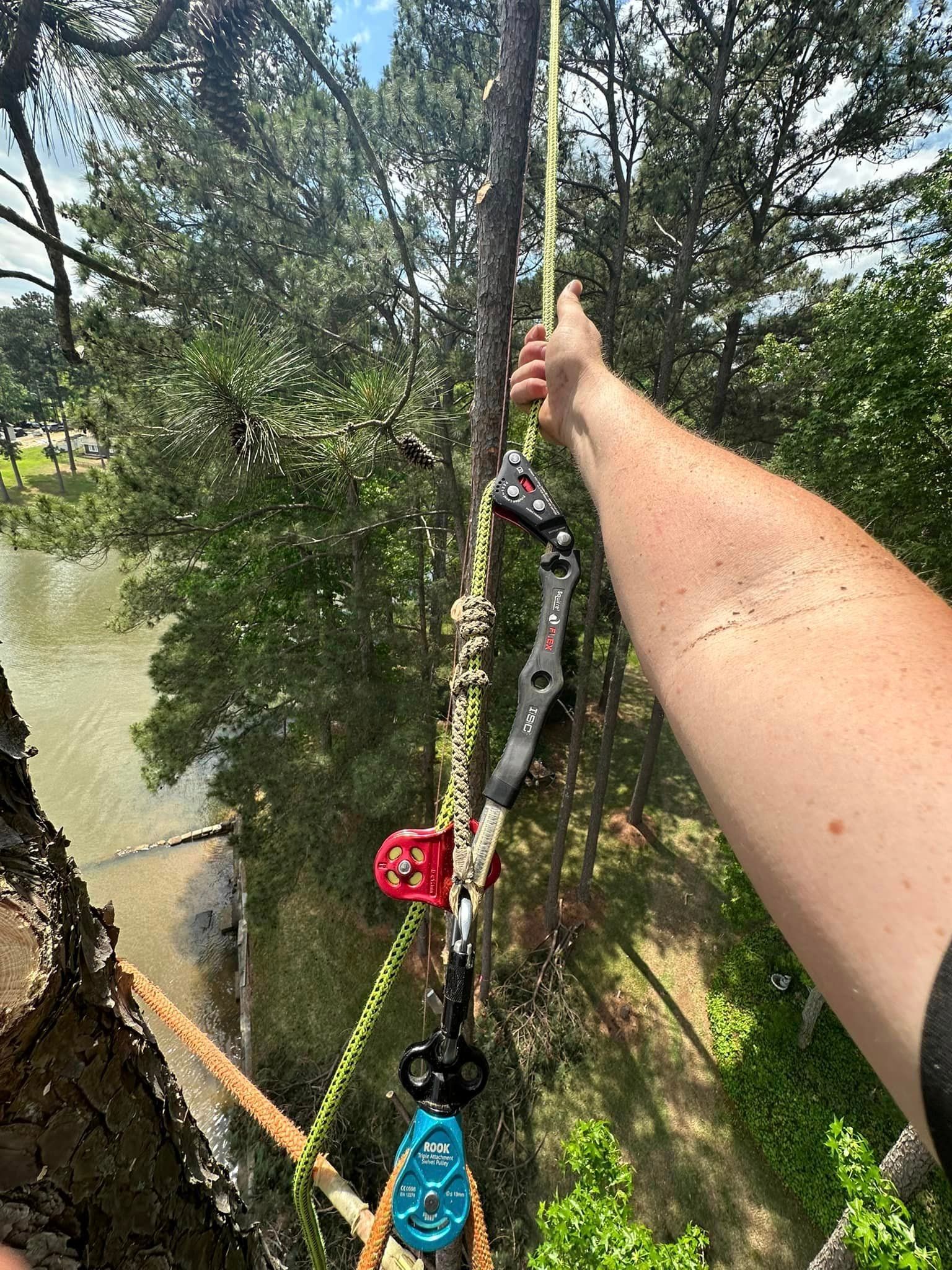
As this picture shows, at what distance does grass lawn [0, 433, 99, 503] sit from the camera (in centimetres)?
2567

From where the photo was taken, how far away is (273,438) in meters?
2.30

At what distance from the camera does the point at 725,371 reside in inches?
231

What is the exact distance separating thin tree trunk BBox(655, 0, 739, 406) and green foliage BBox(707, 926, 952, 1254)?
5.24 metres

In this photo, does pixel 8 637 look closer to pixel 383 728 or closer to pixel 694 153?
pixel 383 728

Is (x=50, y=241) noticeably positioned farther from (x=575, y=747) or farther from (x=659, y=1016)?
(x=659, y=1016)

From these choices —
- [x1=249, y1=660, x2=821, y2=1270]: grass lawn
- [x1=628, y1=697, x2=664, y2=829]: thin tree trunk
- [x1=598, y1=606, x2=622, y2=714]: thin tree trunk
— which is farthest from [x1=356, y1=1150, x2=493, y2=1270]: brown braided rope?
[x1=628, y1=697, x2=664, y2=829]: thin tree trunk

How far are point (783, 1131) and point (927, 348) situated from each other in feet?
20.9

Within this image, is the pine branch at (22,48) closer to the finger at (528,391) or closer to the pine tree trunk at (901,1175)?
Answer: the finger at (528,391)

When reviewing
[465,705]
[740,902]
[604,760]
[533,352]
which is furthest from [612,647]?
[465,705]

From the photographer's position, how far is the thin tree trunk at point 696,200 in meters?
3.73

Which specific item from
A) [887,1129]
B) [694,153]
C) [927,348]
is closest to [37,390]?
[694,153]

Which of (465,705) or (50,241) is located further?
(50,241)

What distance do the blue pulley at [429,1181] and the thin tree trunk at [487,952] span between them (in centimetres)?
350

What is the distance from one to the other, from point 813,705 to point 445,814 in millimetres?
790
